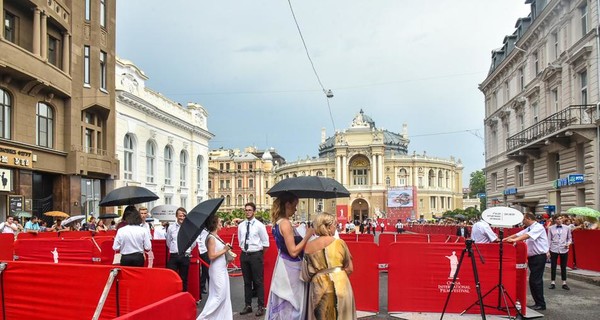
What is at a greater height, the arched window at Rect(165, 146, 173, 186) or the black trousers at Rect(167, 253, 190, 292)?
the arched window at Rect(165, 146, 173, 186)

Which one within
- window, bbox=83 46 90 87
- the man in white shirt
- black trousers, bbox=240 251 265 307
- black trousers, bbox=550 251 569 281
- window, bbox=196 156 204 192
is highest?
window, bbox=83 46 90 87

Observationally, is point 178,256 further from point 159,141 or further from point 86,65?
point 159,141

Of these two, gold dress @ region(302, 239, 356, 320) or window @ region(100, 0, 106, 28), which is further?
window @ region(100, 0, 106, 28)

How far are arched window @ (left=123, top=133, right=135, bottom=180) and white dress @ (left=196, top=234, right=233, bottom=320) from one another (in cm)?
3131

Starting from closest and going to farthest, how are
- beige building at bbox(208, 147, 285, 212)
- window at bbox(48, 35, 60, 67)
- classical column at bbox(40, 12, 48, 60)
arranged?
classical column at bbox(40, 12, 48, 60) < window at bbox(48, 35, 60, 67) < beige building at bbox(208, 147, 285, 212)

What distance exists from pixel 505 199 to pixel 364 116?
332 feet

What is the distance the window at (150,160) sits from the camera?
4075cm

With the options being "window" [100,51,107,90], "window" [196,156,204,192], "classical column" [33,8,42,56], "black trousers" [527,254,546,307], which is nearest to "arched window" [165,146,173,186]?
"window" [196,156,204,192]

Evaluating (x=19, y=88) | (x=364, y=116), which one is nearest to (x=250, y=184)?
(x=364, y=116)

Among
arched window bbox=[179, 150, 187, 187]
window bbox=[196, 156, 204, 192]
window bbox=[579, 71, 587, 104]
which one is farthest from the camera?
window bbox=[196, 156, 204, 192]

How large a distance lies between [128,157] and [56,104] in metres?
12.3

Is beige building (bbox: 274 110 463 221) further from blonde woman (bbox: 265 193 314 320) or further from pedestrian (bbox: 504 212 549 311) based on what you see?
blonde woman (bbox: 265 193 314 320)

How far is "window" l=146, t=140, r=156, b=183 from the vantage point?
4075 centimetres

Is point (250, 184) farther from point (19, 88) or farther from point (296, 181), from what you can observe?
point (296, 181)
